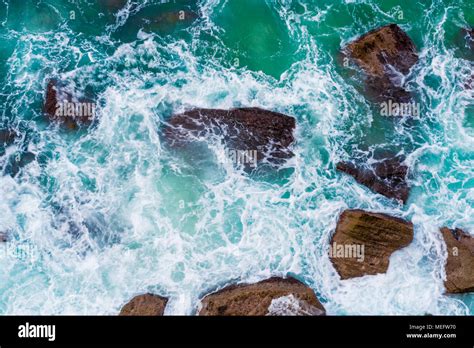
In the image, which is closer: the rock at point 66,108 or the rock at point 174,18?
the rock at point 66,108

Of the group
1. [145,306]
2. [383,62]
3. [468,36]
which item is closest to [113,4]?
[383,62]

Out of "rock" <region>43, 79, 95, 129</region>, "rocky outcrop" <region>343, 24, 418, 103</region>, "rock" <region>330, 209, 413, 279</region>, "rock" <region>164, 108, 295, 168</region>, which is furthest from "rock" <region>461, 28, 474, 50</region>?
"rock" <region>43, 79, 95, 129</region>

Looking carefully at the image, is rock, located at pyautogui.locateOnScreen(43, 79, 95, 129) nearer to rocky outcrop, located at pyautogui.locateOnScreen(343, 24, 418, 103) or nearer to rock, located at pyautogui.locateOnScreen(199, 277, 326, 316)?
rock, located at pyautogui.locateOnScreen(199, 277, 326, 316)

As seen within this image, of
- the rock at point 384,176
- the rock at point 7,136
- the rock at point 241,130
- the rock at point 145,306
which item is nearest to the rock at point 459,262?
the rock at point 384,176

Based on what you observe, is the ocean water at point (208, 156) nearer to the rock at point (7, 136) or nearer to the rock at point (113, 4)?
the rock at point (113, 4)

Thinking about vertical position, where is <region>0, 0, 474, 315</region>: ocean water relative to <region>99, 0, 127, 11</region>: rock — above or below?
below
